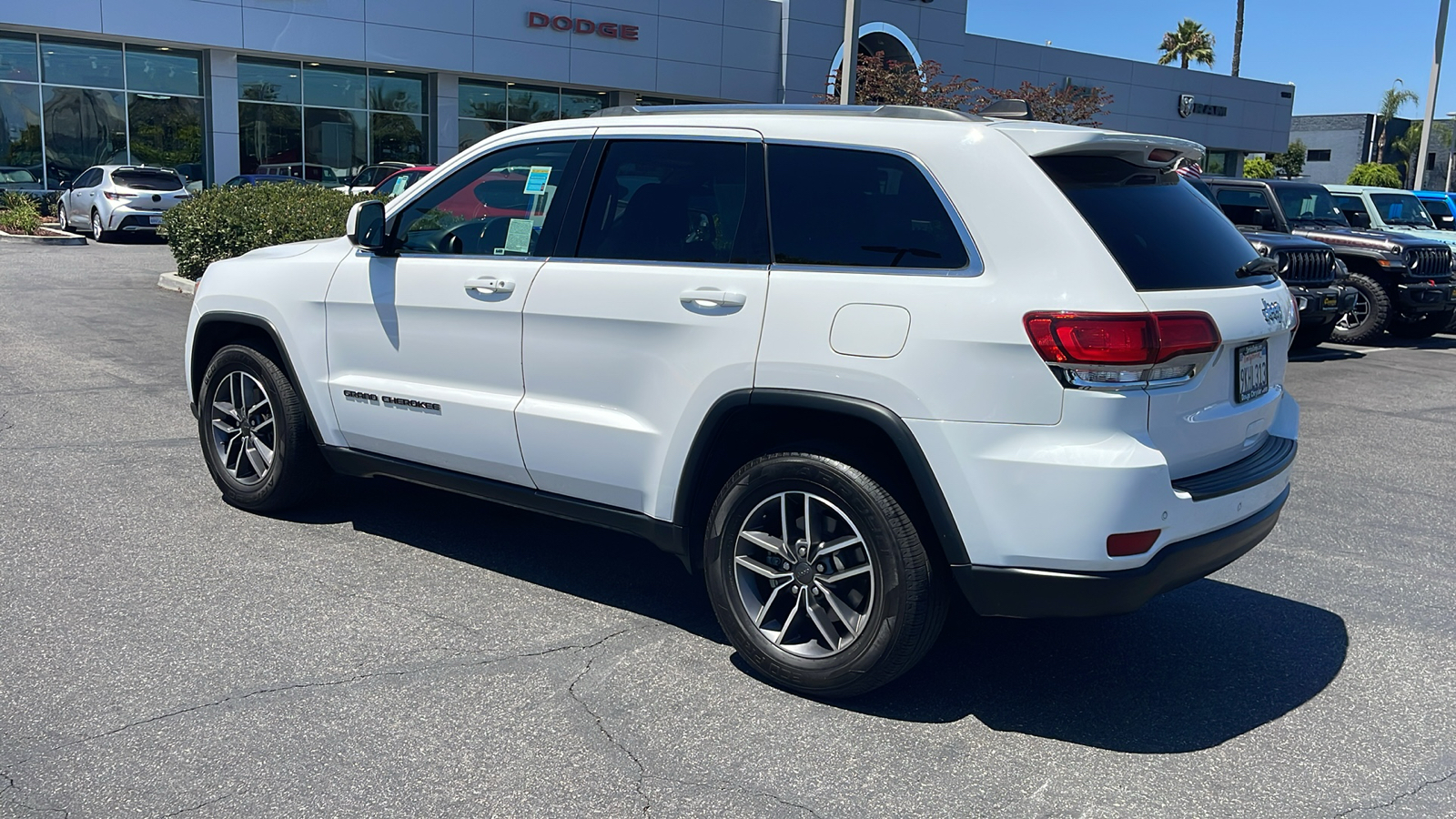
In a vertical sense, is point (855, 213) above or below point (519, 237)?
above

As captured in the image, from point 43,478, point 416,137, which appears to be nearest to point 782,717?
point 43,478

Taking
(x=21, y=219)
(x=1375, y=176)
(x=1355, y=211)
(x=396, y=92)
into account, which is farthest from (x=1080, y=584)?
(x=1375, y=176)

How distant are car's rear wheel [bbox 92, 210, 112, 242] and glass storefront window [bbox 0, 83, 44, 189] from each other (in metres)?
5.28

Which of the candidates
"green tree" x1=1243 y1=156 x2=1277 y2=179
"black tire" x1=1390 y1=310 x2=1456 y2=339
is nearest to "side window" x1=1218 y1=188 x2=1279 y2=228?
"black tire" x1=1390 y1=310 x2=1456 y2=339

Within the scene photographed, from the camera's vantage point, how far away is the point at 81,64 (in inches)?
1172

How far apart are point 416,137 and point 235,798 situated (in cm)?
3399

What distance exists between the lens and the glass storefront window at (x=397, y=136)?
113 feet

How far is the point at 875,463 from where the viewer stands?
385cm

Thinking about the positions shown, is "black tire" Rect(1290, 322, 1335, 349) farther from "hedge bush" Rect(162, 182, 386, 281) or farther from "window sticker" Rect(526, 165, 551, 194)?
"window sticker" Rect(526, 165, 551, 194)

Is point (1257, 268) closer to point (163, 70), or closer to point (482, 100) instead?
point (163, 70)

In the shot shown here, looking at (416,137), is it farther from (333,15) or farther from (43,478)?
(43,478)

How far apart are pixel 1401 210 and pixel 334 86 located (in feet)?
87.3

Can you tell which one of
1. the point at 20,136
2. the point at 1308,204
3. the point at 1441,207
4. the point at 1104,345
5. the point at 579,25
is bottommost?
the point at 1104,345

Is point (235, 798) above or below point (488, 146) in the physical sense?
below
